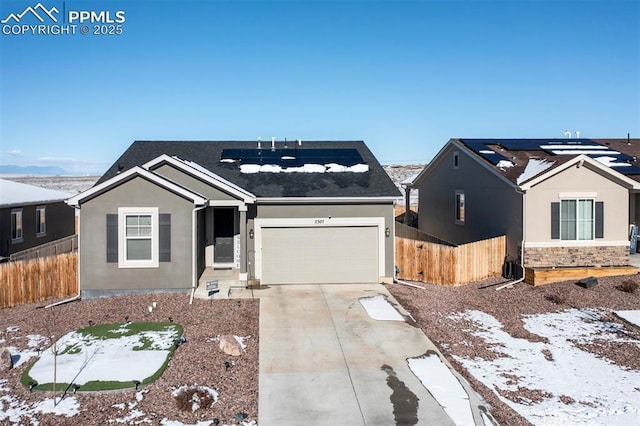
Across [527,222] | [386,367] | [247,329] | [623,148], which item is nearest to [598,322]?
[527,222]

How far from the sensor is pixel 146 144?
19.8m

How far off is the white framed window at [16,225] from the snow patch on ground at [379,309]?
14613mm

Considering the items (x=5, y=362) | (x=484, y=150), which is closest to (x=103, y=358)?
(x=5, y=362)

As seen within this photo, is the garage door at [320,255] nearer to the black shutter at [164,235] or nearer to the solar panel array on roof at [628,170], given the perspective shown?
the black shutter at [164,235]

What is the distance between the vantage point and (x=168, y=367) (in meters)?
9.04

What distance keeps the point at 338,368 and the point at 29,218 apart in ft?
57.1

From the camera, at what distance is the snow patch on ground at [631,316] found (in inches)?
479

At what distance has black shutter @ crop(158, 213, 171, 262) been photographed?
14047mm

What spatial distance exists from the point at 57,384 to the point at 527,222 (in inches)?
545

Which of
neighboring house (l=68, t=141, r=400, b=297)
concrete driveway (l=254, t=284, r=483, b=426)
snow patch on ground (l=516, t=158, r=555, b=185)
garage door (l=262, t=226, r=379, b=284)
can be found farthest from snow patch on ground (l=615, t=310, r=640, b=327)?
garage door (l=262, t=226, r=379, b=284)

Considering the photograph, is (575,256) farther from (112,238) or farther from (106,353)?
(112,238)

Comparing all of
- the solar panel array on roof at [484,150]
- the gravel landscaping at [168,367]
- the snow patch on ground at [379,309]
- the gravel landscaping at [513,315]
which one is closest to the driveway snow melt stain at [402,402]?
the gravel landscaping at [513,315]

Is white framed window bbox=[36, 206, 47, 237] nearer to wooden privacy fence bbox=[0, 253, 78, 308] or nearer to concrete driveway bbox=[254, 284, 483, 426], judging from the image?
wooden privacy fence bbox=[0, 253, 78, 308]

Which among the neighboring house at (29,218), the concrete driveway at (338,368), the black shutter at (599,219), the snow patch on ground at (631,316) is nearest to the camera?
the concrete driveway at (338,368)
